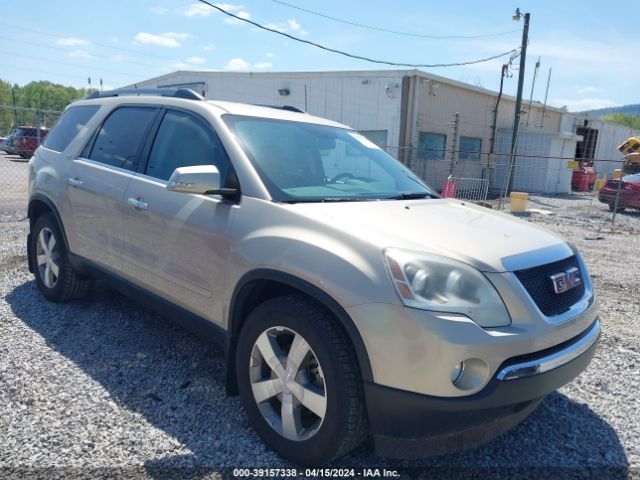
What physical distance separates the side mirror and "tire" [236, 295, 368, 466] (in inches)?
28.7

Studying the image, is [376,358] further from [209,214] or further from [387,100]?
[387,100]

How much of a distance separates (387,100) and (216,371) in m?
16.1

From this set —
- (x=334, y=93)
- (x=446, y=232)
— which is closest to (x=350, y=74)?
(x=334, y=93)

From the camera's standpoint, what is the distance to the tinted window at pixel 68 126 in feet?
14.5

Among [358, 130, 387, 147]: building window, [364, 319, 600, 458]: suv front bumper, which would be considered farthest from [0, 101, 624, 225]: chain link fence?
[364, 319, 600, 458]: suv front bumper

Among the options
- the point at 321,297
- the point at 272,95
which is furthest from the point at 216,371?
the point at 272,95

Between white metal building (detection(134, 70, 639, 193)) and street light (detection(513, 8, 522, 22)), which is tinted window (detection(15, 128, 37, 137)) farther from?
street light (detection(513, 8, 522, 22))

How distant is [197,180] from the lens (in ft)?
8.93

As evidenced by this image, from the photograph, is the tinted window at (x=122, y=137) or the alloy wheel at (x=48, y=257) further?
the alloy wheel at (x=48, y=257)

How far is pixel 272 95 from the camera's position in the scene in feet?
66.9

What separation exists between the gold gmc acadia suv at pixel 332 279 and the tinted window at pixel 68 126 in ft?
2.73

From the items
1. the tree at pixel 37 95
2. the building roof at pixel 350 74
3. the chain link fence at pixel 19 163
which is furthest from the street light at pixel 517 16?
the tree at pixel 37 95

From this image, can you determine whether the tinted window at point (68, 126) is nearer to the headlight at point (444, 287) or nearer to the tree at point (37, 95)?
the headlight at point (444, 287)

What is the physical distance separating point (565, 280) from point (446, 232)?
0.66m
